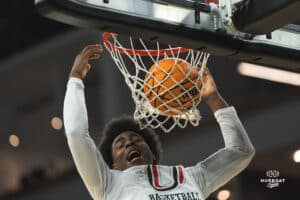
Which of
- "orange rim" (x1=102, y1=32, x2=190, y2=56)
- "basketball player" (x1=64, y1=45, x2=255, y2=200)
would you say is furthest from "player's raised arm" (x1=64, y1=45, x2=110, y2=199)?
"orange rim" (x1=102, y1=32, x2=190, y2=56)

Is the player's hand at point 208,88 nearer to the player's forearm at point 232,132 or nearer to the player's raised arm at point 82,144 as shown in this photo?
the player's forearm at point 232,132

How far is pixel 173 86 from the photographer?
2.73m

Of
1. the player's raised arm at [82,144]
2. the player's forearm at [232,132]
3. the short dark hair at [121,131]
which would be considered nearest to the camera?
the player's raised arm at [82,144]

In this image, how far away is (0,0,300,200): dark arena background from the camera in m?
4.22

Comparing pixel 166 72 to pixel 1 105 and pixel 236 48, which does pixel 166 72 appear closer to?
pixel 236 48

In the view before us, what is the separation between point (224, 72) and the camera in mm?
4336

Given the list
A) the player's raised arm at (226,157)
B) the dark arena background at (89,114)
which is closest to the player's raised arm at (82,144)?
the player's raised arm at (226,157)

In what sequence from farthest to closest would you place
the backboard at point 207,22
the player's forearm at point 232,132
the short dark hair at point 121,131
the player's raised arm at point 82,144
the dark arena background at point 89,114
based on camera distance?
1. the dark arena background at point 89,114
2. the short dark hair at point 121,131
3. the player's forearm at point 232,132
4. the player's raised arm at point 82,144
5. the backboard at point 207,22

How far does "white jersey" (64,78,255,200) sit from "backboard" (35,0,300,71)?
1.39ft

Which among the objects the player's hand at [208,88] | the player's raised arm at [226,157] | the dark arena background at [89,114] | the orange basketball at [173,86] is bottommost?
the dark arena background at [89,114]

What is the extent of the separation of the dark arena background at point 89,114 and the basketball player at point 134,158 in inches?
45.8

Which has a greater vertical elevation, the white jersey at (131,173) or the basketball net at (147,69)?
the basketball net at (147,69)

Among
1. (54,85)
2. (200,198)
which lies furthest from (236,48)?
(54,85)

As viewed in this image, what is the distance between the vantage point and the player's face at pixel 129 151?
2865 mm
